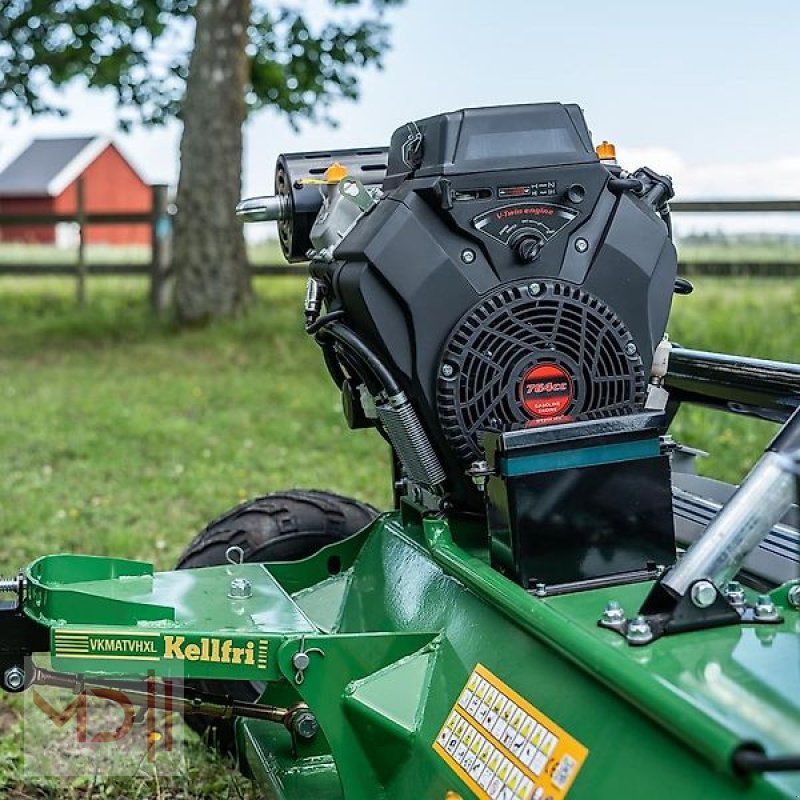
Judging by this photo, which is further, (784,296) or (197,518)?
(784,296)

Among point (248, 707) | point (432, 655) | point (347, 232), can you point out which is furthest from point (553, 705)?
point (347, 232)

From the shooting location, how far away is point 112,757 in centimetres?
295

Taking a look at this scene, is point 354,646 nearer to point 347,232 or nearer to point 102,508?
point 347,232

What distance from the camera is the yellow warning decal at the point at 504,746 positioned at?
1730 millimetres

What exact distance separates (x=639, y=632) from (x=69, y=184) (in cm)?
3477

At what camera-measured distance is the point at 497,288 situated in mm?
2240

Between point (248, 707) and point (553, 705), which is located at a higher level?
point (553, 705)

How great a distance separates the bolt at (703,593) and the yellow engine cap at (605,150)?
36.4 inches

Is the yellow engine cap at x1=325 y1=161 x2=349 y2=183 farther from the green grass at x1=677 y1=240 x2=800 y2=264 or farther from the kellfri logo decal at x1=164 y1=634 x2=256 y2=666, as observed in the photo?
the green grass at x1=677 y1=240 x2=800 y2=264

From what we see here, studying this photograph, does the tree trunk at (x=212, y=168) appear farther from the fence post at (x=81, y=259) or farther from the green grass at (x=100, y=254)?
the green grass at (x=100, y=254)

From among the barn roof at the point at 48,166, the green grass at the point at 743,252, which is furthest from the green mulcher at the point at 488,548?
the barn roof at the point at 48,166

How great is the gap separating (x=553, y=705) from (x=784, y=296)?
7.11 m

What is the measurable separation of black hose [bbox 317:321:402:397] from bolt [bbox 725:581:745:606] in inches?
26.6

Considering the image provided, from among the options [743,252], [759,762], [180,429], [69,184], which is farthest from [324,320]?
[69,184]
